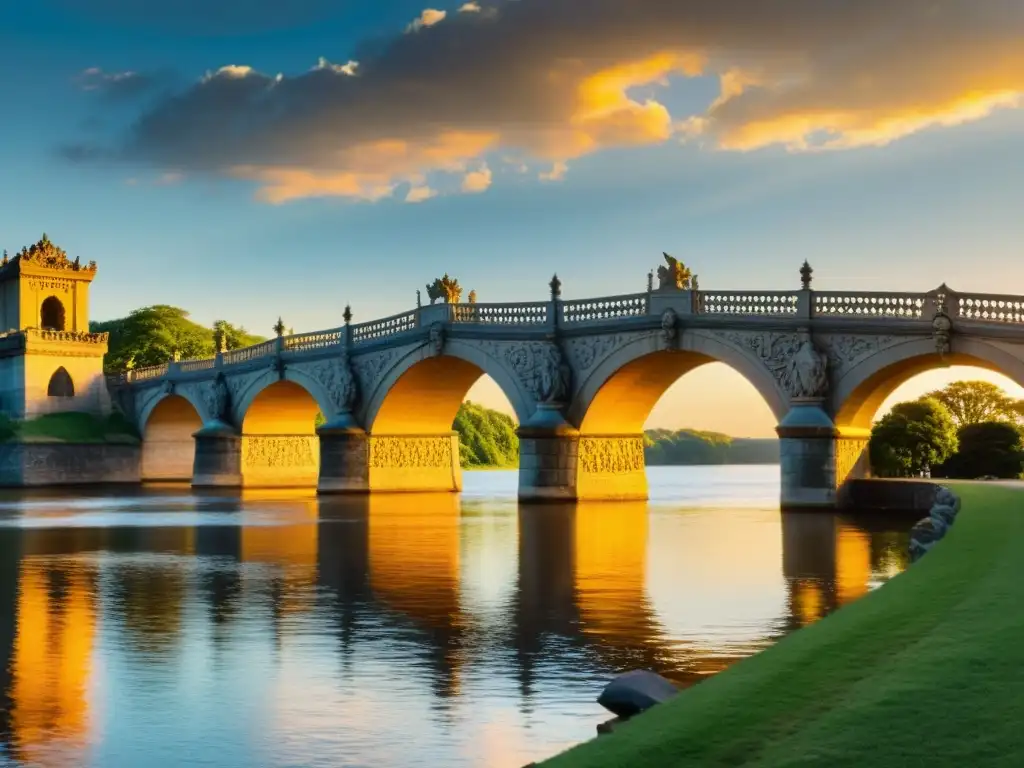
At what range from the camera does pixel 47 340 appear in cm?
7944

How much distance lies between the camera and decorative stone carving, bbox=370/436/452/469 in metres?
55.0

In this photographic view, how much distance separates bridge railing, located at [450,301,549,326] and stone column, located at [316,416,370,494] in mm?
7812

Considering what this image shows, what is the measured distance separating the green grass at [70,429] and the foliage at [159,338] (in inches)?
694

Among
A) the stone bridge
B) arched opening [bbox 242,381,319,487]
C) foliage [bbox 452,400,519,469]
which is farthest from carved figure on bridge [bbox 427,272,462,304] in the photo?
foliage [bbox 452,400,519,469]

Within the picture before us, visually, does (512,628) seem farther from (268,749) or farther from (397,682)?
(268,749)

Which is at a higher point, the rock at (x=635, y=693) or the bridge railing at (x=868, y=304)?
the bridge railing at (x=868, y=304)

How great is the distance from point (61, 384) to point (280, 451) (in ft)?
61.8

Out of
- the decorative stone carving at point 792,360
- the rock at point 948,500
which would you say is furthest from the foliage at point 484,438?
the rock at point 948,500

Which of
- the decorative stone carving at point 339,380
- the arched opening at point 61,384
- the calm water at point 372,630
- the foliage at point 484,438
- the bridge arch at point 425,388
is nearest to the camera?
the calm water at point 372,630

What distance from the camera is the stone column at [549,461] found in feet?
141

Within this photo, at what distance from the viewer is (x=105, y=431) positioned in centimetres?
7919

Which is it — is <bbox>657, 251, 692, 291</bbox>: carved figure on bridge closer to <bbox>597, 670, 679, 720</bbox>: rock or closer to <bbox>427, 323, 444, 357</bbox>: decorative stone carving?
<bbox>427, 323, 444, 357</bbox>: decorative stone carving

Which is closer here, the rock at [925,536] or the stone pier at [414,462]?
the rock at [925,536]

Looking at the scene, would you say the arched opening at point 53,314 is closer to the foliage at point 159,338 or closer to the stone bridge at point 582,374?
the foliage at point 159,338
